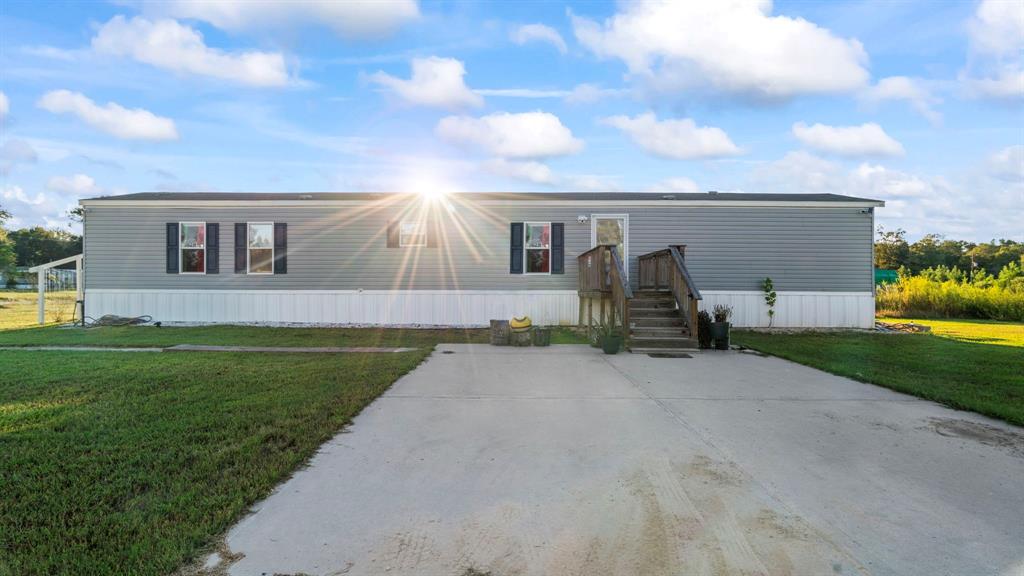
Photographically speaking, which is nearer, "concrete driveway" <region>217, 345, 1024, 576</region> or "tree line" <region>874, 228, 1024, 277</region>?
"concrete driveway" <region>217, 345, 1024, 576</region>

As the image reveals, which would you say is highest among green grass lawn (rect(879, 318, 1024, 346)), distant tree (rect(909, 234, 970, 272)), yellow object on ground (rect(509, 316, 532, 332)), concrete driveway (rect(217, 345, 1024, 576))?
distant tree (rect(909, 234, 970, 272))

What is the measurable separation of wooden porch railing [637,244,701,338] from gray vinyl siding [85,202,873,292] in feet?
2.15

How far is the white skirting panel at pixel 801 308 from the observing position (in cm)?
1295

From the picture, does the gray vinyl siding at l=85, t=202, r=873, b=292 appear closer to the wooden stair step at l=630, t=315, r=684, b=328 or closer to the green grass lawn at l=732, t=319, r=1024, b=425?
the green grass lawn at l=732, t=319, r=1024, b=425

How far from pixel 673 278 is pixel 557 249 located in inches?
138

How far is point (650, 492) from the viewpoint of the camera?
2738 mm

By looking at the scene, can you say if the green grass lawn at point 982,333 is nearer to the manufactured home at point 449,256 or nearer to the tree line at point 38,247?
the manufactured home at point 449,256

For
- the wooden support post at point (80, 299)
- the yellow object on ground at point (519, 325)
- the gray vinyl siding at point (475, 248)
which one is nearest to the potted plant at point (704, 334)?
the yellow object on ground at point (519, 325)

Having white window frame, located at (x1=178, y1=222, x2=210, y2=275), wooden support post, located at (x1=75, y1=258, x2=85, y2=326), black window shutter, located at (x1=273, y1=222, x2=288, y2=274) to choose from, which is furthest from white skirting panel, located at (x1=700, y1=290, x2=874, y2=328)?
wooden support post, located at (x1=75, y1=258, x2=85, y2=326)

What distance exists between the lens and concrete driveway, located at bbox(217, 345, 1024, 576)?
2049 millimetres

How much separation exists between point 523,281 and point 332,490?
34.3ft

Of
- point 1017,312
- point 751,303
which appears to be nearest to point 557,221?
point 751,303

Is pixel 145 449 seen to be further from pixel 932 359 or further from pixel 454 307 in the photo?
pixel 932 359

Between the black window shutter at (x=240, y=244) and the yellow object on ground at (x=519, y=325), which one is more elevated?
the black window shutter at (x=240, y=244)
